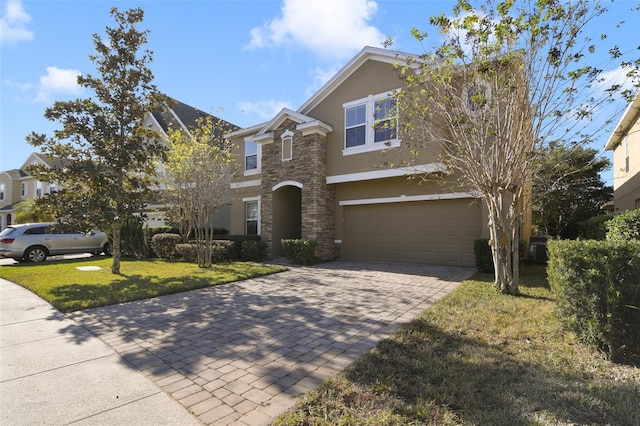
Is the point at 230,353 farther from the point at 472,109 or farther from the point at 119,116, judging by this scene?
the point at 119,116

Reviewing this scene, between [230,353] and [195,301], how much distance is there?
3.18 m

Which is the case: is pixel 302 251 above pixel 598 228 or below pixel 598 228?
below

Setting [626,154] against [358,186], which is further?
[626,154]

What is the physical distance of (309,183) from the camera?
13.8 m

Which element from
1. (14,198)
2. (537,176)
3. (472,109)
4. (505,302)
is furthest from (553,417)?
(14,198)

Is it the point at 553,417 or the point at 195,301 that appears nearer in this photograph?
the point at 553,417

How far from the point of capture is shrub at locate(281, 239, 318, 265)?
1281 centimetres

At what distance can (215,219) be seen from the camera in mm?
19234

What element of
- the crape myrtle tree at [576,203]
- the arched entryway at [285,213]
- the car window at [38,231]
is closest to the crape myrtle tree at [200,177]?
the arched entryway at [285,213]

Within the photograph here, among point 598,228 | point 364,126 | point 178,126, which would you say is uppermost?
point 178,126

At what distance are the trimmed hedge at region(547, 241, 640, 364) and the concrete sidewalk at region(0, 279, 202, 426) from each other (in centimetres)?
449

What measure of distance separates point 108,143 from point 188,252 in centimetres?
571

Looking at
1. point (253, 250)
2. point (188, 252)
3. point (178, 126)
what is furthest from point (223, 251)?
point (178, 126)

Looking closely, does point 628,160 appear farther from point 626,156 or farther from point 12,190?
point 12,190
